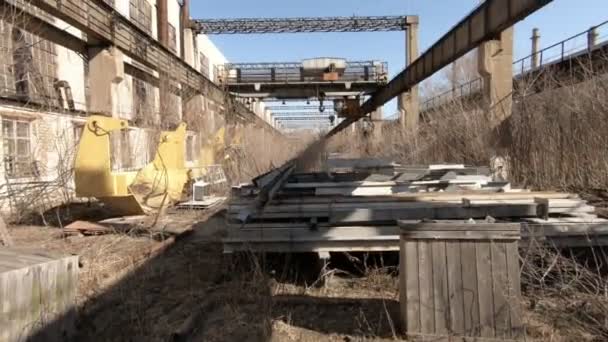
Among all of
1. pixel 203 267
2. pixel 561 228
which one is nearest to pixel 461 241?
pixel 561 228

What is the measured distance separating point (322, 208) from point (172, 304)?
1.70m

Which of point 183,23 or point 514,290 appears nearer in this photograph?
point 514,290

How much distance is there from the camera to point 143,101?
16.1 metres

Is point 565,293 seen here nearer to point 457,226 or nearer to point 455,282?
point 455,282

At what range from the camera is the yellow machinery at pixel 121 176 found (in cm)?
707

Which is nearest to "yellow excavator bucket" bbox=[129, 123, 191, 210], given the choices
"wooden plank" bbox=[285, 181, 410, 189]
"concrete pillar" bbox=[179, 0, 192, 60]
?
"wooden plank" bbox=[285, 181, 410, 189]

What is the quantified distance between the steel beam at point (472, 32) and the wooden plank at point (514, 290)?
5.84 m

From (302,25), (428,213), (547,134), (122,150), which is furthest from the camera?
(302,25)

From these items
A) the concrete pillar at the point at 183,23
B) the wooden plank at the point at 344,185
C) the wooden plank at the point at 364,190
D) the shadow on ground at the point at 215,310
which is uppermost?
the concrete pillar at the point at 183,23

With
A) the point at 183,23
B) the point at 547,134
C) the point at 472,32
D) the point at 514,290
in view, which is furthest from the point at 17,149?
the point at 183,23

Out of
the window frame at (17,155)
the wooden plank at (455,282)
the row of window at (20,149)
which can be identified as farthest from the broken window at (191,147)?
the wooden plank at (455,282)

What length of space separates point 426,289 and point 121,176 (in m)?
5.66

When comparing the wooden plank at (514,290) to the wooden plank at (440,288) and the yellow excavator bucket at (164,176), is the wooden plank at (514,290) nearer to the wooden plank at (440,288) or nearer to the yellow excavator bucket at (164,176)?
the wooden plank at (440,288)

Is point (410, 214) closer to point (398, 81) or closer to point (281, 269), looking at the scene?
point (281, 269)
